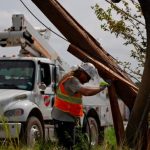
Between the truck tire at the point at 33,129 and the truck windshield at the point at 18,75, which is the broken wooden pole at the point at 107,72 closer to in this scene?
the truck tire at the point at 33,129

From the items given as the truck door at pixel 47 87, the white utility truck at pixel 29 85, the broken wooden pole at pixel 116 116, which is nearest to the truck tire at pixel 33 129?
the white utility truck at pixel 29 85

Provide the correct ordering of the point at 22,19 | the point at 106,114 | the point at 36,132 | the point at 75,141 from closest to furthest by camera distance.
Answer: the point at 75,141
the point at 36,132
the point at 22,19
the point at 106,114

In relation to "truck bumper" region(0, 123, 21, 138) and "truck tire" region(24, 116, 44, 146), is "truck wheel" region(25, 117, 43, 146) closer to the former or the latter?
"truck tire" region(24, 116, 44, 146)

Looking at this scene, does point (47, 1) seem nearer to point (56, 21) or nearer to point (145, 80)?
point (56, 21)

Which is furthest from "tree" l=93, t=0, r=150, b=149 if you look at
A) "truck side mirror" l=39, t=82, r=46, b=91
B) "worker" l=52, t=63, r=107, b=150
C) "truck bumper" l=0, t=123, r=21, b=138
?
"truck side mirror" l=39, t=82, r=46, b=91

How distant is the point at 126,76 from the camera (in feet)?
28.8

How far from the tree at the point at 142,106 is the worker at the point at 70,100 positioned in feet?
2.56

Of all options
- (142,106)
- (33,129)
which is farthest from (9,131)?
(33,129)

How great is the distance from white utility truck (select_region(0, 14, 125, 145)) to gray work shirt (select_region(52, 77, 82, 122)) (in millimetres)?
1437

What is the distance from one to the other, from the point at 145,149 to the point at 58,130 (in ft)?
4.76

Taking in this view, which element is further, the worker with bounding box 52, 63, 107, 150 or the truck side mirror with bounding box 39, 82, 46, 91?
the truck side mirror with bounding box 39, 82, 46, 91

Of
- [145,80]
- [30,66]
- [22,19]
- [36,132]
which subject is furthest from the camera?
[22,19]

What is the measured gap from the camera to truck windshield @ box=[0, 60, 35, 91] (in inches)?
495

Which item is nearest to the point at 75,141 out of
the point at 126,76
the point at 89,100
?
the point at 126,76
